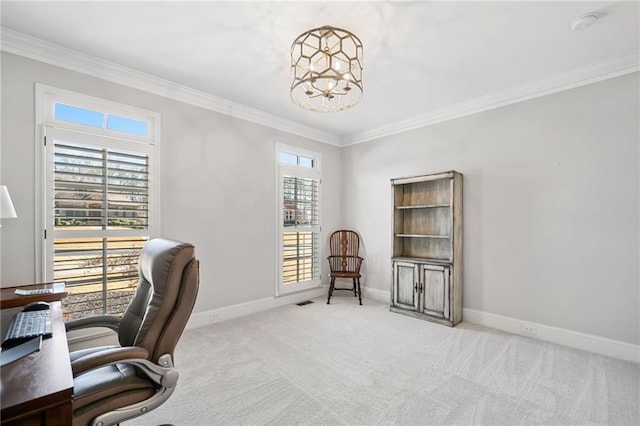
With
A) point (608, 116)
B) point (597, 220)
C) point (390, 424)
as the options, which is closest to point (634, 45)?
point (608, 116)

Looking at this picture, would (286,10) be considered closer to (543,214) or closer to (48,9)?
(48,9)

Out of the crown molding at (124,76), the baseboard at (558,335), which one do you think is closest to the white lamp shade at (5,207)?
the crown molding at (124,76)

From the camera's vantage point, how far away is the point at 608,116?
289cm

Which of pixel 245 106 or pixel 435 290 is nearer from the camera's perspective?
pixel 435 290

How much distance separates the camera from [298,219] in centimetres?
472

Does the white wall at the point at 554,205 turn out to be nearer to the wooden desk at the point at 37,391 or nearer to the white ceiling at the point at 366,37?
the white ceiling at the point at 366,37

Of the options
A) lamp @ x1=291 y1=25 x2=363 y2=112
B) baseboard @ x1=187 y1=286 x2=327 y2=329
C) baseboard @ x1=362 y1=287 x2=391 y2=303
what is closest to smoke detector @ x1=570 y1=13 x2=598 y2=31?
lamp @ x1=291 y1=25 x2=363 y2=112

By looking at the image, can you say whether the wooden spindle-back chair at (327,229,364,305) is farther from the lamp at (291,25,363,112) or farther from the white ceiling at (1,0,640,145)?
the lamp at (291,25,363,112)

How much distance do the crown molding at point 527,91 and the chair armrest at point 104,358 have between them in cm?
410

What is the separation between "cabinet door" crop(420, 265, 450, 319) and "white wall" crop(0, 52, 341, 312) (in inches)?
80.4

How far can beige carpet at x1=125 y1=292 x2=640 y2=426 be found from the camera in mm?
1975

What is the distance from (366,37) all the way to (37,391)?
110 inches

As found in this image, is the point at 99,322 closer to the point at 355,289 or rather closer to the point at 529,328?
the point at 355,289

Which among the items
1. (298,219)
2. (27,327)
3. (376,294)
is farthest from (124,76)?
(376,294)
